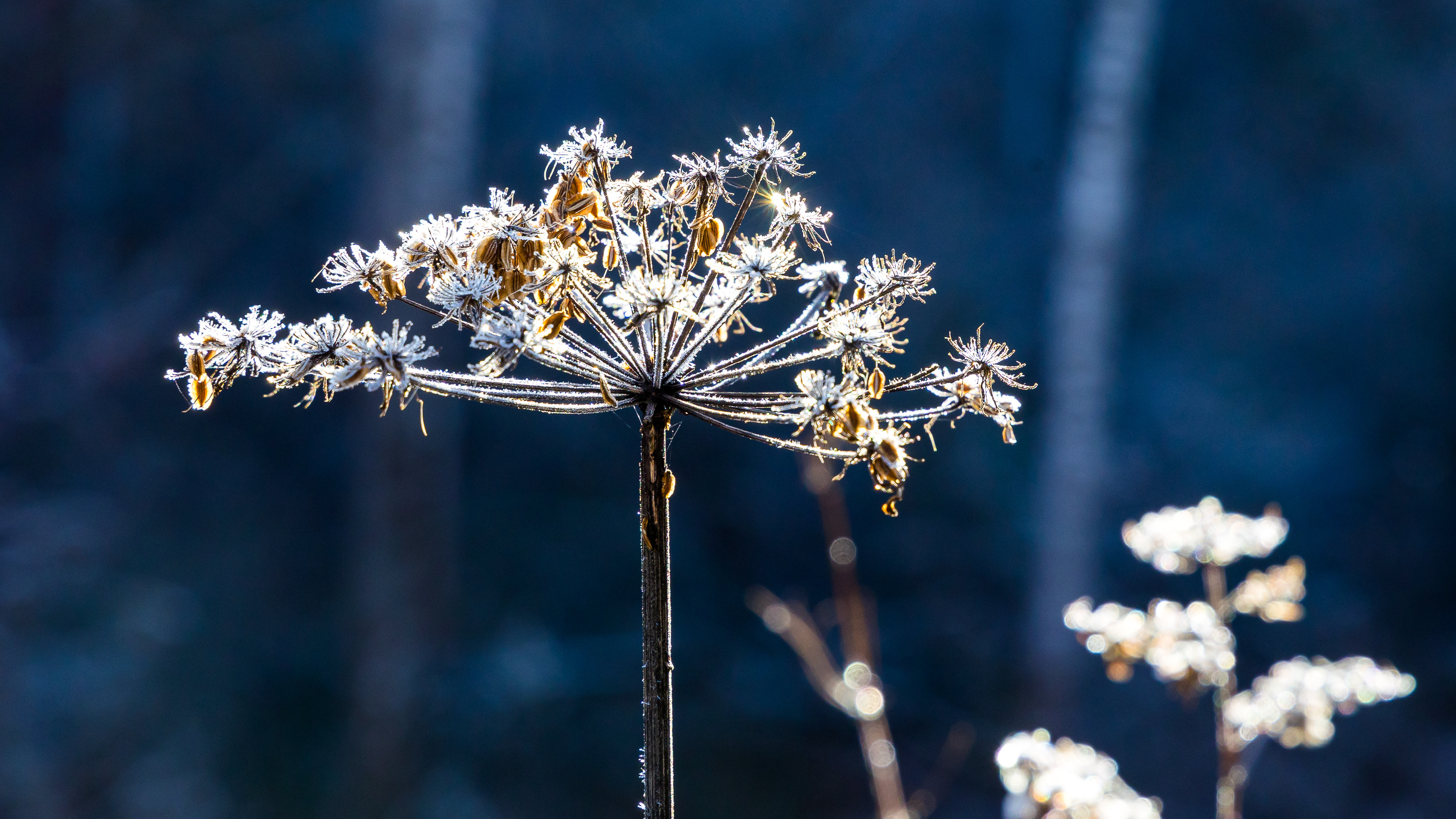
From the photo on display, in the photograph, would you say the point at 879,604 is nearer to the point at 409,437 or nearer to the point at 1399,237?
the point at 409,437

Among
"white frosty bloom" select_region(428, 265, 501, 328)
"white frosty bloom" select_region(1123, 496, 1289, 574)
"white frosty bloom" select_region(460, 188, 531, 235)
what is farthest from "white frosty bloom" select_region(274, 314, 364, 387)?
"white frosty bloom" select_region(1123, 496, 1289, 574)

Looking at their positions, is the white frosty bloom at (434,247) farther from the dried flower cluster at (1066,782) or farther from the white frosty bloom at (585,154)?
the dried flower cluster at (1066,782)

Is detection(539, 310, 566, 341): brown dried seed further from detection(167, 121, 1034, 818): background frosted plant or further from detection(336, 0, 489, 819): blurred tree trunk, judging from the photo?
detection(336, 0, 489, 819): blurred tree trunk

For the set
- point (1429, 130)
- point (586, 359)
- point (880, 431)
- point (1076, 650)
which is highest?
point (1429, 130)

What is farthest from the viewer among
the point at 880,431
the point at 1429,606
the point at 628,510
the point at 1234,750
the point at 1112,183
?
the point at 628,510

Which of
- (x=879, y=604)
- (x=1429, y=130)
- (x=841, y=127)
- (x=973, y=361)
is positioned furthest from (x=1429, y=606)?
(x=973, y=361)

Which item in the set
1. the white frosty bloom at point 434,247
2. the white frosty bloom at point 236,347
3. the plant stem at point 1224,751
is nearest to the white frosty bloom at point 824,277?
the white frosty bloom at point 434,247
